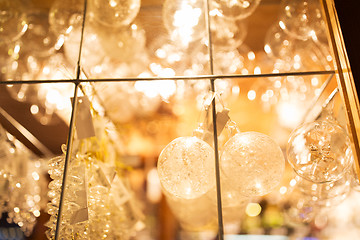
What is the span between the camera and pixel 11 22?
1.55m

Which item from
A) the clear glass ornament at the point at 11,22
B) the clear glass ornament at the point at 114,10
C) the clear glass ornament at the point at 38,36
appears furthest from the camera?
the clear glass ornament at the point at 38,36

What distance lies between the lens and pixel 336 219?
2682 mm

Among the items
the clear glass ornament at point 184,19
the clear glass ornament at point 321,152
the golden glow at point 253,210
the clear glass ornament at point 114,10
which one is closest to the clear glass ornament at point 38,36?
the clear glass ornament at point 114,10

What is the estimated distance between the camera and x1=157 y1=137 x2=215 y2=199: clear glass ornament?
0.94 m

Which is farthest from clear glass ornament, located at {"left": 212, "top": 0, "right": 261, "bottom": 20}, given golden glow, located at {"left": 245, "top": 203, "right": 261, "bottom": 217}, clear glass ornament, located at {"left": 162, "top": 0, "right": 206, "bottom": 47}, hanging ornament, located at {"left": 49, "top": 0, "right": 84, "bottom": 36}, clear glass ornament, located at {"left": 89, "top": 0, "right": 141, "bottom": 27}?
golden glow, located at {"left": 245, "top": 203, "right": 261, "bottom": 217}

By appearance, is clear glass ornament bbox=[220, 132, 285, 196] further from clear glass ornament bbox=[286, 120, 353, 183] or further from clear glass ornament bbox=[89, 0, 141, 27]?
clear glass ornament bbox=[89, 0, 141, 27]

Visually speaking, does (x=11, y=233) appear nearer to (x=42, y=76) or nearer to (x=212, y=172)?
(x=42, y=76)

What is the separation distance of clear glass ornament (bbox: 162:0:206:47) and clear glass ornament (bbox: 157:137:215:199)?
724mm

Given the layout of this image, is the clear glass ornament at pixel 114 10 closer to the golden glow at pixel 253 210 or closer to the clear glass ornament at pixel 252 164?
the clear glass ornament at pixel 252 164

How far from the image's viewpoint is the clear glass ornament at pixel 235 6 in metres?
1.46

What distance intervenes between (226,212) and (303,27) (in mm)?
907

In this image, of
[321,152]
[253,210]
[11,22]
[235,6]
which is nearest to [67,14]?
[11,22]

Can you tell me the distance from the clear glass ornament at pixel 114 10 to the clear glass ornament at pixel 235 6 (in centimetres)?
36

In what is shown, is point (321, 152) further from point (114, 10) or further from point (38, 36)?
point (38, 36)
